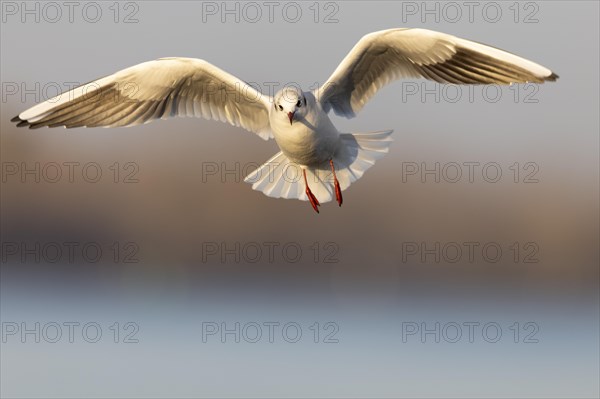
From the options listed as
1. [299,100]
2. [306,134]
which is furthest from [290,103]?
[306,134]

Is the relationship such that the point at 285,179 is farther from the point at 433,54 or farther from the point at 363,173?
the point at 433,54

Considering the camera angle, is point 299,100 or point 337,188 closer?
point 299,100

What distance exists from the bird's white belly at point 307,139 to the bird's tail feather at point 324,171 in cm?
17

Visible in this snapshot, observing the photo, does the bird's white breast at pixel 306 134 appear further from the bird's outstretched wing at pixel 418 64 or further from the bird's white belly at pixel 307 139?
the bird's outstretched wing at pixel 418 64

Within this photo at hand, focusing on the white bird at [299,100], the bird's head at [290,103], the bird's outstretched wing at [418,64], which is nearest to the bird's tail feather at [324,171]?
the white bird at [299,100]

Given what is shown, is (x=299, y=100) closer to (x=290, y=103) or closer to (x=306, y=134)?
(x=290, y=103)

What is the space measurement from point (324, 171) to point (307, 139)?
0.59 metres

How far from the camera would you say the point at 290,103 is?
593cm

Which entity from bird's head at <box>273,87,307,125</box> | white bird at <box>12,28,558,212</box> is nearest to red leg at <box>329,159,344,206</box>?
white bird at <box>12,28,558,212</box>

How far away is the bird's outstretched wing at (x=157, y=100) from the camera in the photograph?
6449mm

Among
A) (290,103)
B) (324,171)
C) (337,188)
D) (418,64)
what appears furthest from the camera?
(324,171)

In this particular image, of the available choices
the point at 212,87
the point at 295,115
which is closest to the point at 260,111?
the point at 212,87

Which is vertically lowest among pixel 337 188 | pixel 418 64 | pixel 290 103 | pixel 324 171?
pixel 337 188

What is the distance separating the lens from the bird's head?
234 inches
